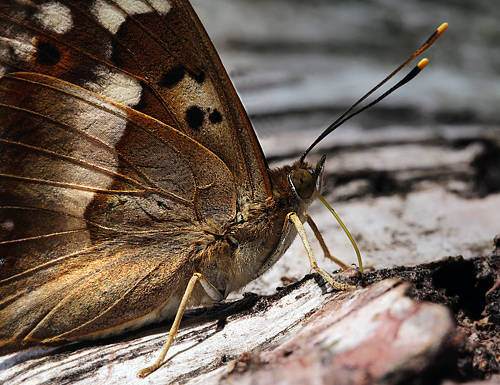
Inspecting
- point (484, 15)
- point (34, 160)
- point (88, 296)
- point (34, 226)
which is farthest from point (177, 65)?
point (484, 15)

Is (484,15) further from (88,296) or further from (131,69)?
(88,296)

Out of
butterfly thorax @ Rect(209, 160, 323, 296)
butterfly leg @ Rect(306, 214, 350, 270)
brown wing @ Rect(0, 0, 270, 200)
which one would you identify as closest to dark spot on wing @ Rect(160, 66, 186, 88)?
brown wing @ Rect(0, 0, 270, 200)

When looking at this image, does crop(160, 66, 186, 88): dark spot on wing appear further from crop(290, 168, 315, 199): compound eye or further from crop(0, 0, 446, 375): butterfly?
crop(290, 168, 315, 199): compound eye

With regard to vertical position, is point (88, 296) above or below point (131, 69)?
below

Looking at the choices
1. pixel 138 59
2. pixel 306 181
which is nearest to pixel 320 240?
pixel 306 181

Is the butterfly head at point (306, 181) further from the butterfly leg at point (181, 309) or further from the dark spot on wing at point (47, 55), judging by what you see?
the dark spot on wing at point (47, 55)

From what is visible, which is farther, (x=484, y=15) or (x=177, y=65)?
(x=484, y=15)

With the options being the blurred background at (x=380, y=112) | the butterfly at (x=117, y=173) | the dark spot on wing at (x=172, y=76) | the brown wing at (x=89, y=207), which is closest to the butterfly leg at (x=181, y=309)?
the butterfly at (x=117, y=173)
